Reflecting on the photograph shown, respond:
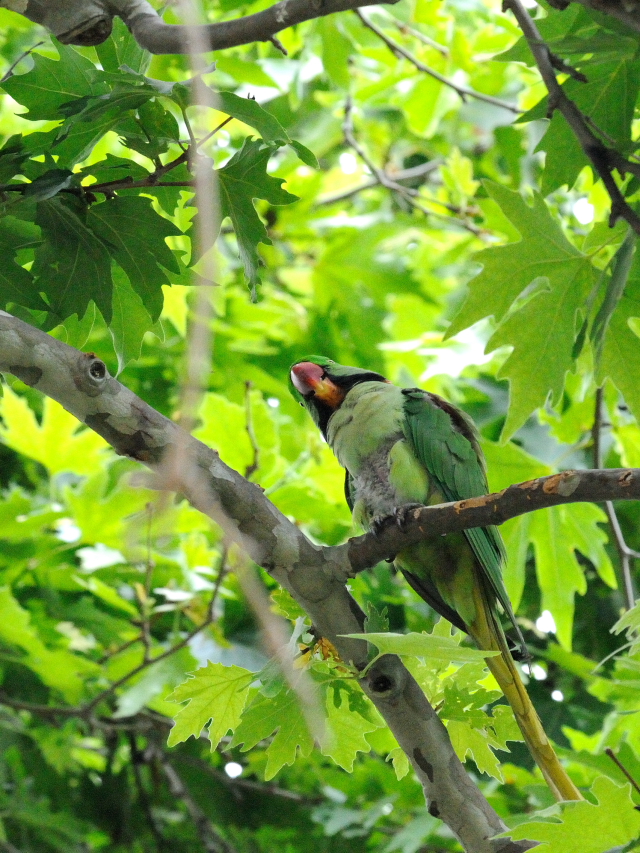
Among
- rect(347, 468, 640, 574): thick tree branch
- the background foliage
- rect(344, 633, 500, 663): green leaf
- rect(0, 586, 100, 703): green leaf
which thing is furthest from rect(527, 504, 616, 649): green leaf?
rect(0, 586, 100, 703): green leaf

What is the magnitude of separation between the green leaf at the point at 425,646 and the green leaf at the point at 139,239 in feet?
2.36

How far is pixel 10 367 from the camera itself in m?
1.30

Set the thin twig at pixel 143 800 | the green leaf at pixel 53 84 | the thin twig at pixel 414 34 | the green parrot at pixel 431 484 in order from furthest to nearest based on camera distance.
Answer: the thin twig at pixel 414 34 < the thin twig at pixel 143 800 < the green parrot at pixel 431 484 < the green leaf at pixel 53 84

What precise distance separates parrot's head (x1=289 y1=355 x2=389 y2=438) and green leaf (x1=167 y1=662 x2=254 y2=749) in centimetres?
86

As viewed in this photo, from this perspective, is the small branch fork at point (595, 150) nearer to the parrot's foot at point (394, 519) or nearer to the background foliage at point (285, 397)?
the background foliage at point (285, 397)

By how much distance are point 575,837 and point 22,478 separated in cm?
275

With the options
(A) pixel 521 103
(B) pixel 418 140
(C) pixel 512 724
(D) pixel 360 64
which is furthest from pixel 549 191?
(B) pixel 418 140

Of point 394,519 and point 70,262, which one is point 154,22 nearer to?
point 70,262

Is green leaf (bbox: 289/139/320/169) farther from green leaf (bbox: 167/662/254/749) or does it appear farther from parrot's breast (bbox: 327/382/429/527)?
green leaf (bbox: 167/662/254/749)

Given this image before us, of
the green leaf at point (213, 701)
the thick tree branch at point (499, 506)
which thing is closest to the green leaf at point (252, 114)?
the thick tree branch at point (499, 506)

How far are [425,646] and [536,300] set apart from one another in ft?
2.36

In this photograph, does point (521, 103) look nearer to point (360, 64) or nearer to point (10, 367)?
point (360, 64)

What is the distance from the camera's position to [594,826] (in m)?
1.24

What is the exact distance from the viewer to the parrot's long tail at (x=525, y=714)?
5.19 ft
